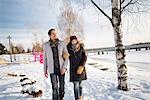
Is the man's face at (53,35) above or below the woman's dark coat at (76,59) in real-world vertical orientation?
above

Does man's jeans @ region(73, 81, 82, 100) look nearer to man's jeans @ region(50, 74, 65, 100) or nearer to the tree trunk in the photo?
man's jeans @ region(50, 74, 65, 100)

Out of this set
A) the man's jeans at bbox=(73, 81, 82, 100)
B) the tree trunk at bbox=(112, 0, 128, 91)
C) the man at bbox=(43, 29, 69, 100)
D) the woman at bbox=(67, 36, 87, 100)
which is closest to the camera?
the man at bbox=(43, 29, 69, 100)

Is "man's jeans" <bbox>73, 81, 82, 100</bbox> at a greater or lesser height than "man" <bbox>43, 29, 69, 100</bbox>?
lesser

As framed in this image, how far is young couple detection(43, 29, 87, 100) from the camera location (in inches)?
256

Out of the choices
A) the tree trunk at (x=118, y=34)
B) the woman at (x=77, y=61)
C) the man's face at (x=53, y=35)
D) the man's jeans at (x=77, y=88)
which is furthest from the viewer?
the tree trunk at (x=118, y=34)

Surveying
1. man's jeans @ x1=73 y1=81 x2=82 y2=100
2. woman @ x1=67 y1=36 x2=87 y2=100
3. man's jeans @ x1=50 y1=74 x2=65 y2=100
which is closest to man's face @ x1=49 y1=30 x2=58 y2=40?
woman @ x1=67 y1=36 x2=87 y2=100

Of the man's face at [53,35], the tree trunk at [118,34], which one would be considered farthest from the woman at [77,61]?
the tree trunk at [118,34]

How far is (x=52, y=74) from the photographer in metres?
6.53

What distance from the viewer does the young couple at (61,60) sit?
650cm

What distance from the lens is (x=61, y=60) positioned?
6.56m

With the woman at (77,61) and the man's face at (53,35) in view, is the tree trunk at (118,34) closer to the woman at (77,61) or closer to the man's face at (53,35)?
the woman at (77,61)

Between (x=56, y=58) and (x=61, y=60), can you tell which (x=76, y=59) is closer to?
(x=61, y=60)

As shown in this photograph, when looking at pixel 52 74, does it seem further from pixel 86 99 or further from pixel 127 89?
pixel 127 89

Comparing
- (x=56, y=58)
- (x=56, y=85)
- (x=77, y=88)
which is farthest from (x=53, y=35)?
(x=77, y=88)
